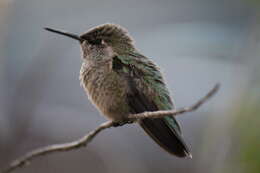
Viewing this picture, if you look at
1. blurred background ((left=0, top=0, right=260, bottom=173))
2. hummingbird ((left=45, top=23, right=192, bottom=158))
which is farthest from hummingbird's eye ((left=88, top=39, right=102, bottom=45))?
blurred background ((left=0, top=0, right=260, bottom=173))

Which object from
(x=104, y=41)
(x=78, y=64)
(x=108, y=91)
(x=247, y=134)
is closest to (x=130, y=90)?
(x=108, y=91)

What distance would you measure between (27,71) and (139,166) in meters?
2.37

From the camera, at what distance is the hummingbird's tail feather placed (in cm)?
325

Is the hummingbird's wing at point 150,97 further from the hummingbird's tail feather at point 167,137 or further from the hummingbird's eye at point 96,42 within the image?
the hummingbird's eye at point 96,42

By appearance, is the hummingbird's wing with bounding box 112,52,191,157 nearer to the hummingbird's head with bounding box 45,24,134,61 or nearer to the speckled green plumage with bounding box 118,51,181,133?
the speckled green plumage with bounding box 118,51,181,133

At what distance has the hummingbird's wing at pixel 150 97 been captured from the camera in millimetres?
3279

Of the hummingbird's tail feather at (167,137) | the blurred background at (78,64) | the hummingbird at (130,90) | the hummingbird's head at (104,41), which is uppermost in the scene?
the hummingbird's head at (104,41)

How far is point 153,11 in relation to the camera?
1032cm

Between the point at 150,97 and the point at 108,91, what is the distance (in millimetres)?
281

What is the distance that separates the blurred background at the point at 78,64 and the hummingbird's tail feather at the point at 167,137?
0.44 metres

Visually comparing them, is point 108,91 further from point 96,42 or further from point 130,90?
point 96,42

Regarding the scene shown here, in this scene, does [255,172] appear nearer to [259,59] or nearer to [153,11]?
[259,59]

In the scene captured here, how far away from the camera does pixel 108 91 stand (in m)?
3.39

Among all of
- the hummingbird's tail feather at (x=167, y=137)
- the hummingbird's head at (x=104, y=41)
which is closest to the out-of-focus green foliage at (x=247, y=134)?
the hummingbird's tail feather at (x=167, y=137)
